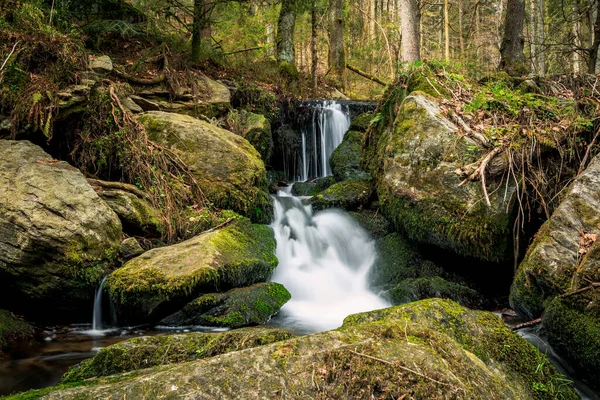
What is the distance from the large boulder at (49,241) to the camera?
4.82 metres

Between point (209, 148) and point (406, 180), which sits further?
point (209, 148)

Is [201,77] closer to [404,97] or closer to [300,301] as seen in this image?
[404,97]

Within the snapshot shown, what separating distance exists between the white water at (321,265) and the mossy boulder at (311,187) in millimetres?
1191

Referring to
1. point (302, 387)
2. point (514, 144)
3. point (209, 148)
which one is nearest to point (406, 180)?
point (514, 144)

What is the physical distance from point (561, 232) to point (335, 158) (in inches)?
235

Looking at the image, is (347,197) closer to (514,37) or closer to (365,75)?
(514,37)

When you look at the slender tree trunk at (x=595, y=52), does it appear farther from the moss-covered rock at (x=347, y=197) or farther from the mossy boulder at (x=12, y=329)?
the mossy boulder at (x=12, y=329)

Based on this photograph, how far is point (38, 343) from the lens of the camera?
4.51m

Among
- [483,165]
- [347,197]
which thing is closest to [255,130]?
[347,197]

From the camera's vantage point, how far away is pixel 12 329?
4547mm

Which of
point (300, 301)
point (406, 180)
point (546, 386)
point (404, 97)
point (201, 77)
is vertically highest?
point (201, 77)

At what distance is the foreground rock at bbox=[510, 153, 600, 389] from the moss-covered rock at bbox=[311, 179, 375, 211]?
3.65 meters

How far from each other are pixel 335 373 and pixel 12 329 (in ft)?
13.8

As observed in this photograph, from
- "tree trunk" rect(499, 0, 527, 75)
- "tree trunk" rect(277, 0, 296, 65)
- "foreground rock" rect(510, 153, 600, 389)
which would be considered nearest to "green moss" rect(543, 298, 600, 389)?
"foreground rock" rect(510, 153, 600, 389)
